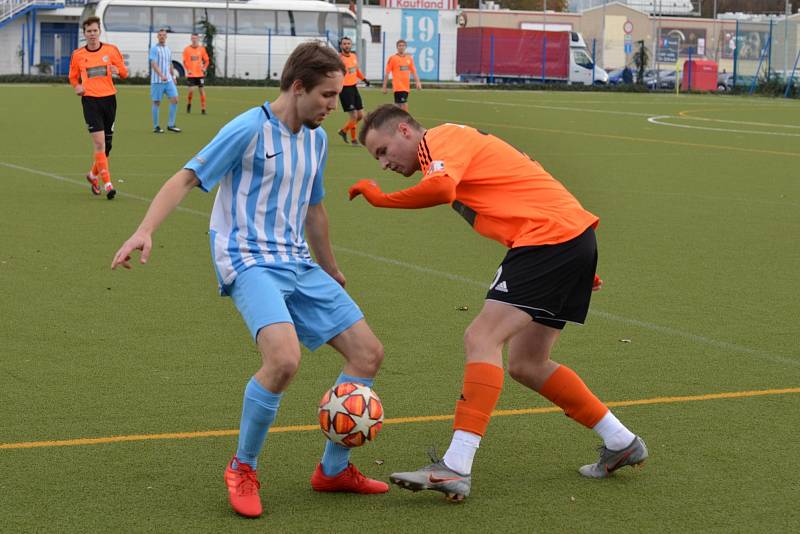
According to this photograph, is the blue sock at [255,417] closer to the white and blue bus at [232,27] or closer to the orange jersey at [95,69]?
the orange jersey at [95,69]

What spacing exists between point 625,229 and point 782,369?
607 centimetres

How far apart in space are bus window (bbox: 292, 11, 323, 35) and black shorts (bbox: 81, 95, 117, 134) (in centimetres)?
4690

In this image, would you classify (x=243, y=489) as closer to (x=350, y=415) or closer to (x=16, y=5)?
(x=350, y=415)

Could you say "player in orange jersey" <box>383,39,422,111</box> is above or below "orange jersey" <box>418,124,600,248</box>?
above

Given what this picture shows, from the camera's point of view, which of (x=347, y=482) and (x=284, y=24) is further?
(x=284, y=24)

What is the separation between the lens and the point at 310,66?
493cm

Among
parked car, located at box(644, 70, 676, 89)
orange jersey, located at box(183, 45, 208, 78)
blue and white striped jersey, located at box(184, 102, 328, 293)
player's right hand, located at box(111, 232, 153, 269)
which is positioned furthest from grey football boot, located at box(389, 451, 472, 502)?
parked car, located at box(644, 70, 676, 89)

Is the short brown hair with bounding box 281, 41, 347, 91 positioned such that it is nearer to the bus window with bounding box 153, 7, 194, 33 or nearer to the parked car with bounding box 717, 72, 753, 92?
the parked car with bounding box 717, 72, 753, 92

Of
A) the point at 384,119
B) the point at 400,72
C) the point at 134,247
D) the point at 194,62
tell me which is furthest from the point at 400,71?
the point at 134,247

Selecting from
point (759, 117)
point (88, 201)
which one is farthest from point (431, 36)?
point (88, 201)

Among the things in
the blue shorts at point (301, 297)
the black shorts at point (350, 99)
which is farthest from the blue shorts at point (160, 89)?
the blue shorts at point (301, 297)

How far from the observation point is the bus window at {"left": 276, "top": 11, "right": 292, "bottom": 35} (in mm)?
62219

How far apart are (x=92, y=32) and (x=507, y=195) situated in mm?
11291

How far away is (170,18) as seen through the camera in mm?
60125
